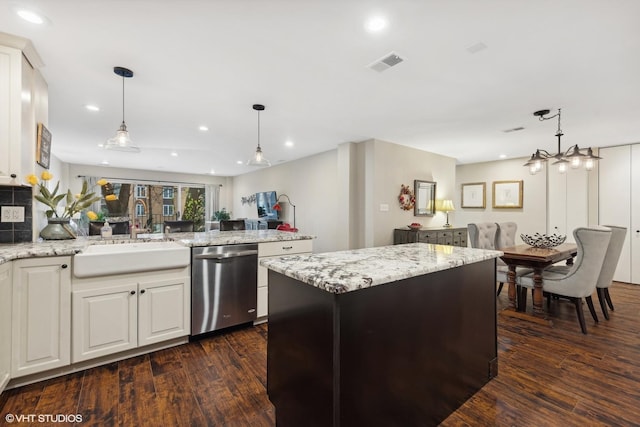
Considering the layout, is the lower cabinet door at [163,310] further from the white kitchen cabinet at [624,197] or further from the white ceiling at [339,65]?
the white kitchen cabinet at [624,197]

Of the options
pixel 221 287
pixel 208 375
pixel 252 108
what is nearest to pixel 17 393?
pixel 208 375

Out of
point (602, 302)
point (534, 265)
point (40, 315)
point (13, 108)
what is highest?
point (13, 108)

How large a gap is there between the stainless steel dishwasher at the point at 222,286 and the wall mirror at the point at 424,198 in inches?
139

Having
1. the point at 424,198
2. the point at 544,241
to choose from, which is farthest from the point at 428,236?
the point at 544,241

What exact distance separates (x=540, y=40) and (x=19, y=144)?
3.83m

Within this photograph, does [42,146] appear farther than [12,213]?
Yes

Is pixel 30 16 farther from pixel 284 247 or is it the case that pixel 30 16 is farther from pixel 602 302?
pixel 602 302

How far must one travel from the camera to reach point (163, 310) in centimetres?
244

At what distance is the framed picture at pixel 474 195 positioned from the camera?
6664 millimetres

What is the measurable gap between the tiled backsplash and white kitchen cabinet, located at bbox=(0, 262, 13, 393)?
68 cm

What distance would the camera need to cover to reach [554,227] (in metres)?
5.62

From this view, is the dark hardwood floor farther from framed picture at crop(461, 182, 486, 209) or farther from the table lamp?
framed picture at crop(461, 182, 486, 209)

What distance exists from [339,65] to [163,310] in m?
2.58

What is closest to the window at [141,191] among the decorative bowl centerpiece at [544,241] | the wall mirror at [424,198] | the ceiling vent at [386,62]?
the wall mirror at [424,198]
